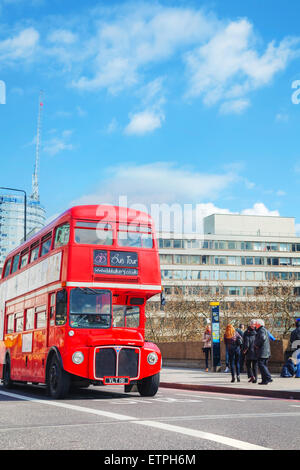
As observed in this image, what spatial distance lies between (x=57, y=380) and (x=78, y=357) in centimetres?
82

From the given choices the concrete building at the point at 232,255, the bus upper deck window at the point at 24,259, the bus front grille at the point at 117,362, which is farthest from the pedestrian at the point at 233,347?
the concrete building at the point at 232,255

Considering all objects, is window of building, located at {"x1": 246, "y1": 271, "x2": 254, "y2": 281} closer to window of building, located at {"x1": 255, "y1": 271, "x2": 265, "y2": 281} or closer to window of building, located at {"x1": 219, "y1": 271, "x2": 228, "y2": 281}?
window of building, located at {"x1": 255, "y1": 271, "x2": 265, "y2": 281}

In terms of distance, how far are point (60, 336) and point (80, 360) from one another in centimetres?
78

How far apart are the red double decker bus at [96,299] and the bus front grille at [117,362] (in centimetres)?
2

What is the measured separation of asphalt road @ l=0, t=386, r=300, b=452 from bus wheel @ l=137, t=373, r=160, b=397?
5.90 feet

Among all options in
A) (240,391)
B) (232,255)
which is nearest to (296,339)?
(240,391)

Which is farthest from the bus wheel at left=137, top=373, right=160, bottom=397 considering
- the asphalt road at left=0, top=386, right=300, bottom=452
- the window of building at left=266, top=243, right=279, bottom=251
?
the window of building at left=266, top=243, right=279, bottom=251

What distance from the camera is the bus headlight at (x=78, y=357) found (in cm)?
1330

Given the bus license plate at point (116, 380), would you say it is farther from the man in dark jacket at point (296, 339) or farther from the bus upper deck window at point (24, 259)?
the man in dark jacket at point (296, 339)

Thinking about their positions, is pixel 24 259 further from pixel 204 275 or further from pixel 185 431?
pixel 204 275

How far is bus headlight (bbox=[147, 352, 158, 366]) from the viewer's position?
13938mm


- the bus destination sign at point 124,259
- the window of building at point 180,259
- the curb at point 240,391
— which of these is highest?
the window of building at point 180,259

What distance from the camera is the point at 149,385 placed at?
14.2m
